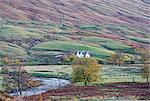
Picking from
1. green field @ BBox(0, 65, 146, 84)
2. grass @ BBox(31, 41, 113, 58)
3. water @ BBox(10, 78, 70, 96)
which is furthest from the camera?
grass @ BBox(31, 41, 113, 58)

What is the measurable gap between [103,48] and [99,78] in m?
96.5

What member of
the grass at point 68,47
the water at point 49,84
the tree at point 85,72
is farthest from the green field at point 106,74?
the grass at point 68,47

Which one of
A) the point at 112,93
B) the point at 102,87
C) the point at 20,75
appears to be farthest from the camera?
the point at 20,75

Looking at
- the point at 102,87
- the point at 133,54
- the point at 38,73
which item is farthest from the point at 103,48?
the point at 102,87

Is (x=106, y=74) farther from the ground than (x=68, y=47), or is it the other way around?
(x=68, y=47)

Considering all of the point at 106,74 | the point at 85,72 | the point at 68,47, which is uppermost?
the point at 68,47

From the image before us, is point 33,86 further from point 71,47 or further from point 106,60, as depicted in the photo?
point 71,47

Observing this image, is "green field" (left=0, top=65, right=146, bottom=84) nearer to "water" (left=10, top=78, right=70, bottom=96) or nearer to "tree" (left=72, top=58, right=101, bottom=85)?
"water" (left=10, top=78, right=70, bottom=96)

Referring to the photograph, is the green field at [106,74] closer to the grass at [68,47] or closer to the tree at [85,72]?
the tree at [85,72]

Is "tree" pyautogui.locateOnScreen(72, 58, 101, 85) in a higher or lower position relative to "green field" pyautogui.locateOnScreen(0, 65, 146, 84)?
higher

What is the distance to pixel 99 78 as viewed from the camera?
96.5 meters

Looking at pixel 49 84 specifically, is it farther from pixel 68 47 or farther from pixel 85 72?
pixel 68 47

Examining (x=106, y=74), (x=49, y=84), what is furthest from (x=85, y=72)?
(x=106, y=74)

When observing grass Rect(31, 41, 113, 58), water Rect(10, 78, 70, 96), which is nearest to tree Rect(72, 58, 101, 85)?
water Rect(10, 78, 70, 96)
